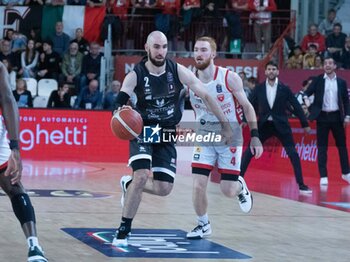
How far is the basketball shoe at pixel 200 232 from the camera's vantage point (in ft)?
35.2

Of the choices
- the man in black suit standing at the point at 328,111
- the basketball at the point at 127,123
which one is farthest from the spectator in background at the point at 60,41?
the basketball at the point at 127,123

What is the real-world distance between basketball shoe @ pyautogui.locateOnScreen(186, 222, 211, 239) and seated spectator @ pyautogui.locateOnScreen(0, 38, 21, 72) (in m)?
15.6

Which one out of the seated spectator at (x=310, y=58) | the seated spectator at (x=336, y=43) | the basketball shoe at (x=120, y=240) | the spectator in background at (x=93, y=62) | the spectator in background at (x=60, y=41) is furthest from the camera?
the spectator in background at (x=60, y=41)

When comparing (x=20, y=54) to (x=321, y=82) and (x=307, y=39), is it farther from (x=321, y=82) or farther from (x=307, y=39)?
(x=321, y=82)

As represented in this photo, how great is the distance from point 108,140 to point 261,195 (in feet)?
→ 24.0

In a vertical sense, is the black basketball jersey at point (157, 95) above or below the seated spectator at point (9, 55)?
Answer: above

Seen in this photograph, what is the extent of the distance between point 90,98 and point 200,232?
44.0ft

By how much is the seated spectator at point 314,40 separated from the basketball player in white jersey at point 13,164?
18.1 metres

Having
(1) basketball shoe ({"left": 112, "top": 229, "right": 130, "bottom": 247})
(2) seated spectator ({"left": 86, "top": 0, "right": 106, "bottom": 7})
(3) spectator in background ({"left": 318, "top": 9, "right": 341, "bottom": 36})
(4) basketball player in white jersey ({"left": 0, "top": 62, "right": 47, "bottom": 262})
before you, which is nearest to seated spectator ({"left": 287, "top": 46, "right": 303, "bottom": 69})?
(3) spectator in background ({"left": 318, "top": 9, "right": 341, "bottom": 36})

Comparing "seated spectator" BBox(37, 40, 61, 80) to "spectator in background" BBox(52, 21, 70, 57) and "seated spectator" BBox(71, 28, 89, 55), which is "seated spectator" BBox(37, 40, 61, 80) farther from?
"seated spectator" BBox(71, 28, 89, 55)

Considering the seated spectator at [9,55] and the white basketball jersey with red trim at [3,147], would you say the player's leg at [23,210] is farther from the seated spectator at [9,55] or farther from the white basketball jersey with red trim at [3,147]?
the seated spectator at [9,55]

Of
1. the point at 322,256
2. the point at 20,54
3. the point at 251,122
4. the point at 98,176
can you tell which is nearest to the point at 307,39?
the point at 20,54

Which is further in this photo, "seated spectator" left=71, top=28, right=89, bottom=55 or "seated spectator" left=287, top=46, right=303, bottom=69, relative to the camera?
"seated spectator" left=71, top=28, right=89, bottom=55

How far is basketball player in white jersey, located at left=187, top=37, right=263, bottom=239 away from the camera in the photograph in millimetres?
11031
